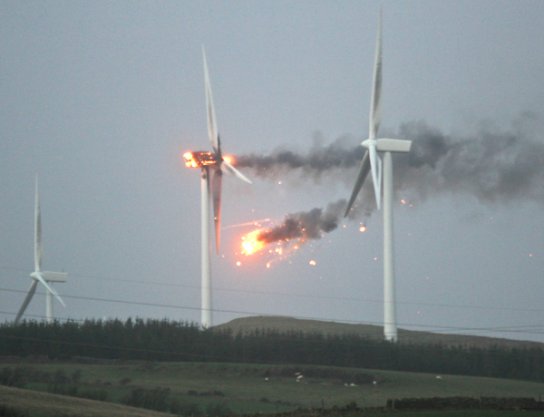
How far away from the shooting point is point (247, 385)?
113688 millimetres

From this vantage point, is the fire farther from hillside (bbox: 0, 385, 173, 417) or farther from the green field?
hillside (bbox: 0, 385, 173, 417)

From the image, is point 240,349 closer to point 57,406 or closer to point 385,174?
point 385,174

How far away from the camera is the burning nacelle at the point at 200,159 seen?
483 feet

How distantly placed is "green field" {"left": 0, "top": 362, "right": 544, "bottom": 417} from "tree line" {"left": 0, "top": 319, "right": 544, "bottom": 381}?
11313 millimetres

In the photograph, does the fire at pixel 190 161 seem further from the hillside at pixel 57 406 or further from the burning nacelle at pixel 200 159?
the hillside at pixel 57 406

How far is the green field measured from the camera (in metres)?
92.5

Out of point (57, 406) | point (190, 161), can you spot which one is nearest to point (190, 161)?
point (190, 161)

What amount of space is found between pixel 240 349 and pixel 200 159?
2170 centimetres

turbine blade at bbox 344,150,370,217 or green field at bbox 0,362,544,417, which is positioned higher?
turbine blade at bbox 344,150,370,217

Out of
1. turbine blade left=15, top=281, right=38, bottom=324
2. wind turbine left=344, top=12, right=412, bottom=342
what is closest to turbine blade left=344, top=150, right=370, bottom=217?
wind turbine left=344, top=12, right=412, bottom=342

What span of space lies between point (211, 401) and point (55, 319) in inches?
2207

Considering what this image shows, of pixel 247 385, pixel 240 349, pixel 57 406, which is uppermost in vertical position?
pixel 240 349

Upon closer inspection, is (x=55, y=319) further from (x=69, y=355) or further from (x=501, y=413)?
(x=501, y=413)

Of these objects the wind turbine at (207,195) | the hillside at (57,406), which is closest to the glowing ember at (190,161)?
the wind turbine at (207,195)
